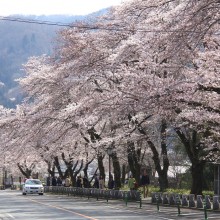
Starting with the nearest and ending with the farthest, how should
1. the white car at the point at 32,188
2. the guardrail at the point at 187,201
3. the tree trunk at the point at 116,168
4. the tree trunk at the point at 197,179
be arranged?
1. the guardrail at the point at 187,201
2. the tree trunk at the point at 197,179
3. the tree trunk at the point at 116,168
4. the white car at the point at 32,188

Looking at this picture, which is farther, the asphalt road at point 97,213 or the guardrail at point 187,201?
the guardrail at point 187,201

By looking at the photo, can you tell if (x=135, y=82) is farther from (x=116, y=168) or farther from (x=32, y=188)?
(x=32, y=188)

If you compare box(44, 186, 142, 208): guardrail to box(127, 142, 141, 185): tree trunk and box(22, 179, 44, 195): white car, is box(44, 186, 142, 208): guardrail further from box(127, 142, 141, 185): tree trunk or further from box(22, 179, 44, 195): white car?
box(22, 179, 44, 195): white car

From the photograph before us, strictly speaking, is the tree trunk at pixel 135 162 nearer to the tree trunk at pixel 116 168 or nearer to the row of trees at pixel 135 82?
Result: the row of trees at pixel 135 82

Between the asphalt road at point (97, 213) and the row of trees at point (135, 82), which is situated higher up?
the row of trees at point (135, 82)

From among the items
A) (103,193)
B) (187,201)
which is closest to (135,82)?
(187,201)

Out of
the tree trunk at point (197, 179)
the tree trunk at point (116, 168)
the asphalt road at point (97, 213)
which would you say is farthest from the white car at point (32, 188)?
the tree trunk at point (197, 179)

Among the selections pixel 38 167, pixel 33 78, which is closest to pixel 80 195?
pixel 33 78

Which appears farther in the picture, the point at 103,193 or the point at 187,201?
the point at 103,193

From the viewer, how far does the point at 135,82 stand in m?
24.4

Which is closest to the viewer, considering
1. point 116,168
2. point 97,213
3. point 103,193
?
point 97,213

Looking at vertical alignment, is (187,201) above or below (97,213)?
above

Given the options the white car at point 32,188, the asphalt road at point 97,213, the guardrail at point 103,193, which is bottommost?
the asphalt road at point 97,213

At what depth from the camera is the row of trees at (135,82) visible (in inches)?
749
